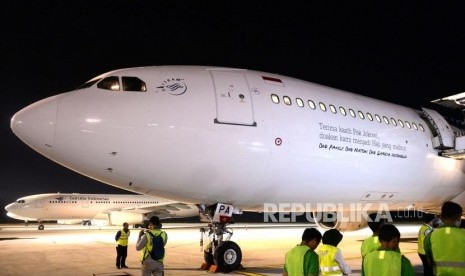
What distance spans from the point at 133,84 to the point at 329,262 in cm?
552

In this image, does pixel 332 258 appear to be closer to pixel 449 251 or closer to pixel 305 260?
pixel 305 260

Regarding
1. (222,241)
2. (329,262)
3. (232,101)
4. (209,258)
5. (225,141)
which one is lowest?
(209,258)

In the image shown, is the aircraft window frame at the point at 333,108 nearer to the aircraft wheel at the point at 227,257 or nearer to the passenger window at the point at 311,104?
the passenger window at the point at 311,104

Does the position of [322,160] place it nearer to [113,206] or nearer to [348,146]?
[348,146]

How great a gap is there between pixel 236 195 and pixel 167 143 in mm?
2088

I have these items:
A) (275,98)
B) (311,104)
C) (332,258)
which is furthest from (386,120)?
(332,258)

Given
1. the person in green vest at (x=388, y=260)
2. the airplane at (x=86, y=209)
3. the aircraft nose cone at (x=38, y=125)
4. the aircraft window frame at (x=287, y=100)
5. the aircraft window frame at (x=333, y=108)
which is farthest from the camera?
the airplane at (x=86, y=209)

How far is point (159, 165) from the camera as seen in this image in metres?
8.87

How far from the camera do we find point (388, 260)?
424 cm

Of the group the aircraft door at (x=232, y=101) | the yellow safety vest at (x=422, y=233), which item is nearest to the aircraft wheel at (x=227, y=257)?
the aircraft door at (x=232, y=101)

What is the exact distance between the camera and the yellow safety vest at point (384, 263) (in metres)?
4.19

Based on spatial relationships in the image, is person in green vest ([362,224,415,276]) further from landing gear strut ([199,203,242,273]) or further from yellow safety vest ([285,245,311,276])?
landing gear strut ([199,203,242,273])

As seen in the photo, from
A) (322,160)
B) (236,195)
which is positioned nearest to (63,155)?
(236,195)

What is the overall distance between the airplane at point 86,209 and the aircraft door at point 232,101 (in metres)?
26.7
